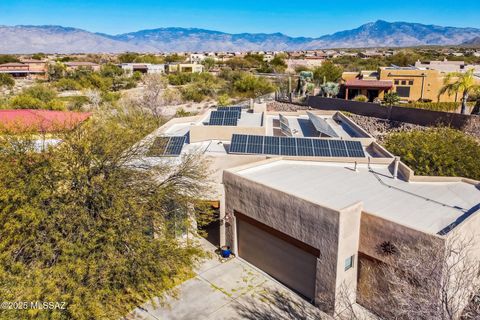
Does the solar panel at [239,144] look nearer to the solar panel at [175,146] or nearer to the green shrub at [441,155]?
the solar panel at [175,146]

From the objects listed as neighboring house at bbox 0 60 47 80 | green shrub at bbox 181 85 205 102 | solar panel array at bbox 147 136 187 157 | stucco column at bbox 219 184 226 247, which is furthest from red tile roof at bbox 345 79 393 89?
neighboring house at bbox 0 60 47 80

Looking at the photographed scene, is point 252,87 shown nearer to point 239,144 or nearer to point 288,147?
point 288,147

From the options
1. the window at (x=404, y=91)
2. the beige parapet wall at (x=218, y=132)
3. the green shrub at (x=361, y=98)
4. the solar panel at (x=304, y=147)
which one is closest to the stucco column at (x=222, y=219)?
the solar panel at (x=304, y=147)

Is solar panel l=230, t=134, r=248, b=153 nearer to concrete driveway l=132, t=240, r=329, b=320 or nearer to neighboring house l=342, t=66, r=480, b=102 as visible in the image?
concrete driveway l=132, t=240, r=329, b=320

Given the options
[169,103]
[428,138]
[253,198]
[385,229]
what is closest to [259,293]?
[253,198]

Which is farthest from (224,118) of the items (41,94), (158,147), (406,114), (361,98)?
(41,94)

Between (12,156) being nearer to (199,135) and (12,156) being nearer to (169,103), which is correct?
(199,135)
